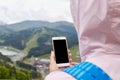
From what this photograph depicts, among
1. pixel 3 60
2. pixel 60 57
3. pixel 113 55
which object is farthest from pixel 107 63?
pixel 3 60

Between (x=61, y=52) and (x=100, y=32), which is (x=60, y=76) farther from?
(x=61, y=52)

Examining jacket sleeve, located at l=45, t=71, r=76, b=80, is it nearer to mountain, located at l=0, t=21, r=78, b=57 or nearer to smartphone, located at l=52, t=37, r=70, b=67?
smartphone, located at l=52, t=37, r=70, b=67

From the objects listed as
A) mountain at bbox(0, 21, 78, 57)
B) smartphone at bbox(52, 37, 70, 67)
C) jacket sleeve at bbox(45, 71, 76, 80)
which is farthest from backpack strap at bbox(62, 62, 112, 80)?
mountain at bbox(0, 21, 78, 57)

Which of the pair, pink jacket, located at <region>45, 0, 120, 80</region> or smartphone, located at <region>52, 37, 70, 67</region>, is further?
smartphone, located at <region>52, 37, 70, 67</region>

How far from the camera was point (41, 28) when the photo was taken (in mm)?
2801

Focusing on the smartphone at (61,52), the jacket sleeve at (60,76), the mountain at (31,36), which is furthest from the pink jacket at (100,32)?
the mountain at (31,36)

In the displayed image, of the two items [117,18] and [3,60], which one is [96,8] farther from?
[3,60]

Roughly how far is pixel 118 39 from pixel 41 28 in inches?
92.5

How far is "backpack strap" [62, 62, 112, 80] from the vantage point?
1.37ft

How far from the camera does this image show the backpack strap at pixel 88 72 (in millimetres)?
417

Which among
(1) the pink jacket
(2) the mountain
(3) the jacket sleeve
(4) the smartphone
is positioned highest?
(1) the pink jacket

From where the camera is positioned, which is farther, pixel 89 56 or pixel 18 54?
pixel 18 54

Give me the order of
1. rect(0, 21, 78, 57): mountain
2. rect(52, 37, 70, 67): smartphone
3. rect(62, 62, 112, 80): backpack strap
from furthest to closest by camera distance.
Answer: rect(0, 21, 78, 57): mountain, rect(52, 37, 70, 67): smartphone, rect(62, 62, 112, 80): backpack strap

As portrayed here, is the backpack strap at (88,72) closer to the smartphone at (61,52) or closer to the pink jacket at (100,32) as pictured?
the pink jacket at (100,32)
